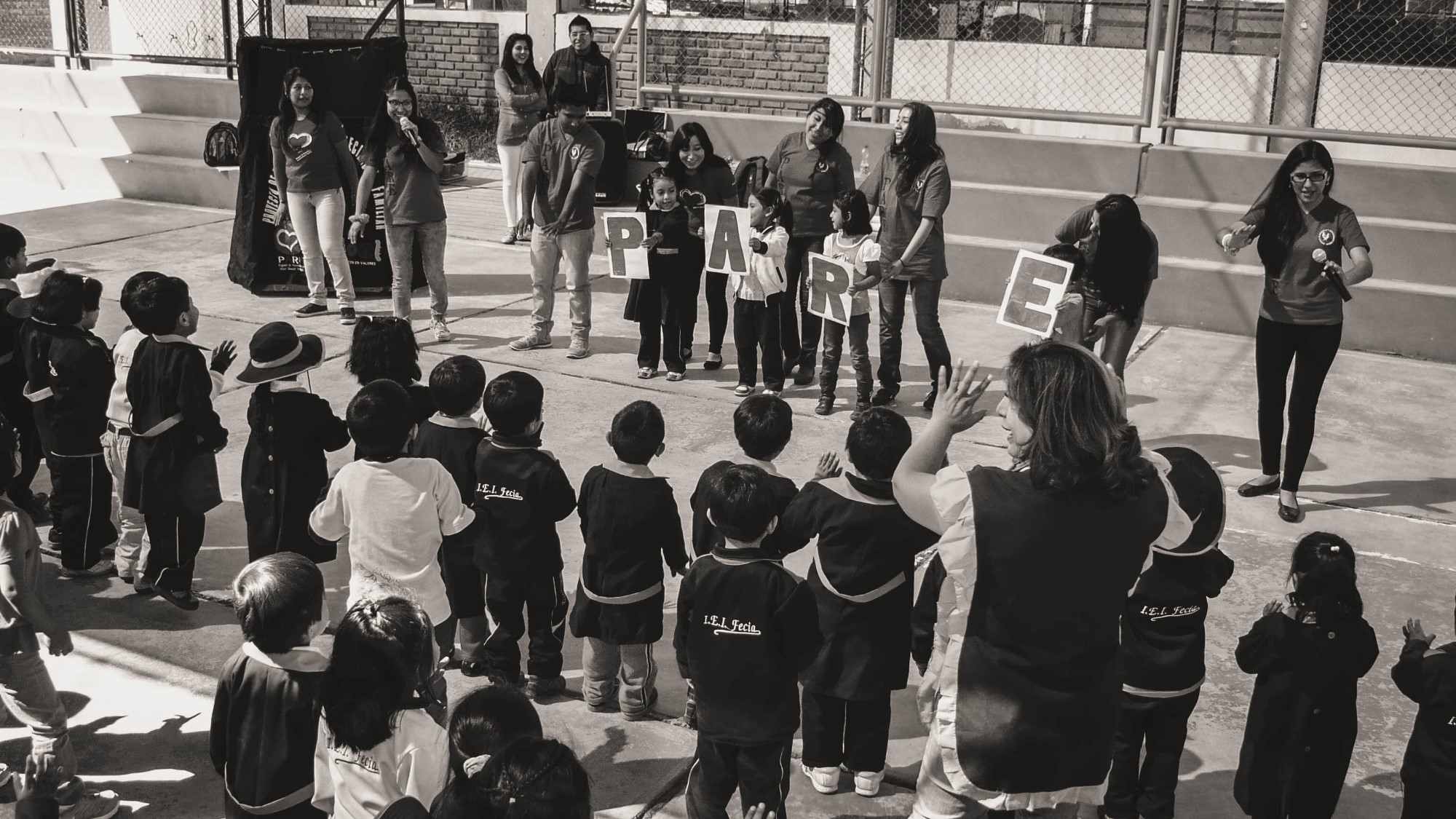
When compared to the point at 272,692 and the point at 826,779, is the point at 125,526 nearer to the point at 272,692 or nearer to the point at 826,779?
the point at 272,692

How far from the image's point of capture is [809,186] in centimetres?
805

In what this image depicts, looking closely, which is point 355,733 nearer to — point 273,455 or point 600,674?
point 600,674

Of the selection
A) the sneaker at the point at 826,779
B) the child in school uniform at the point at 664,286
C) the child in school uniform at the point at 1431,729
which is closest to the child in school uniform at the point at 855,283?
the child in school uniform at the point at 664,286

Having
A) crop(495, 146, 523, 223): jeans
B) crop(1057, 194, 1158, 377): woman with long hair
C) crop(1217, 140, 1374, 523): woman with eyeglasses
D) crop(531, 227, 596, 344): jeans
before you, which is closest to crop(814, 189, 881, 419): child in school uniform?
crop(1057, 194, 1158, 377): woman with long hair

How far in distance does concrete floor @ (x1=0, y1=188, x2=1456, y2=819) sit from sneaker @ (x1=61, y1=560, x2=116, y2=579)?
42mm

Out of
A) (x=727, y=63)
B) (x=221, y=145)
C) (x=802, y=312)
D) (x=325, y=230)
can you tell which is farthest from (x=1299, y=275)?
(x=727, y=63)

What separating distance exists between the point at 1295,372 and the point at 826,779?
3681mm

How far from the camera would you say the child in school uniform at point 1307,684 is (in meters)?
3.69

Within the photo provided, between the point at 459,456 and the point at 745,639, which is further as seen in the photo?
the point at 459,456

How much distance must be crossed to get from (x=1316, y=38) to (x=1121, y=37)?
3.97m

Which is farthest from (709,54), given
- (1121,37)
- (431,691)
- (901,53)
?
(431,691)

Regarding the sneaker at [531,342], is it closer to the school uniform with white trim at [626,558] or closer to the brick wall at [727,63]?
the school uniform with white trim at [626,558]

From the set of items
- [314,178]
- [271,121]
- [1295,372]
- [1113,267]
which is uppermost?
[271,121]

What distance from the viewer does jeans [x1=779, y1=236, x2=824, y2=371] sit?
26.5ft
